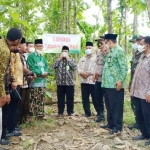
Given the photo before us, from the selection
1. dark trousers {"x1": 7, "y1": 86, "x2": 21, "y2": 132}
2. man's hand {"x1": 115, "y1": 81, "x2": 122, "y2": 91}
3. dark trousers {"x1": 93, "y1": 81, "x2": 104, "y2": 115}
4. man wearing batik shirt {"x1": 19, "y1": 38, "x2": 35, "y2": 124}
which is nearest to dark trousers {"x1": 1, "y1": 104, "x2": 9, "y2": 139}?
dark trousers {"x1": 7, "y1": 86, "x2": 21, "y2": 132}

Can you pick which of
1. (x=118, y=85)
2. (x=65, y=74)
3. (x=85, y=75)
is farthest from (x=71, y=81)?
(x=118, y=85)

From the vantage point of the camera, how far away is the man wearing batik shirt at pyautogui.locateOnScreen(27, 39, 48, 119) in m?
5.67

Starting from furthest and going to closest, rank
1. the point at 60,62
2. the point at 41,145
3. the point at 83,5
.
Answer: the point at 83,5 → the point at 60,62 → the point at 41,145

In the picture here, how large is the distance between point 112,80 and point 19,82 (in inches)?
65.8

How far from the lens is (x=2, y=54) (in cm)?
357

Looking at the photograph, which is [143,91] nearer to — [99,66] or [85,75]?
[99,66]

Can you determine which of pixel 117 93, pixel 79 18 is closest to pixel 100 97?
pixel 117 93

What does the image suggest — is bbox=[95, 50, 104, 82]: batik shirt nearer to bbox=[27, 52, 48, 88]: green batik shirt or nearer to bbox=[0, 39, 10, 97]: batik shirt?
bbox=[27, 52, 48, 88]: green batik shirt

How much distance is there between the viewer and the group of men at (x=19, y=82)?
3.77 m

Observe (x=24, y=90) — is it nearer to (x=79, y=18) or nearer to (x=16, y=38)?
(x=16, y=38)

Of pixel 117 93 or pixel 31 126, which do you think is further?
pixel 31 126

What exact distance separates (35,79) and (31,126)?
3.14 feet

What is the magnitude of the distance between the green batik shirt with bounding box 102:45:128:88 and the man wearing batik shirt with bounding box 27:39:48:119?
1379 mm

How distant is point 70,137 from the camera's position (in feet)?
16.0
